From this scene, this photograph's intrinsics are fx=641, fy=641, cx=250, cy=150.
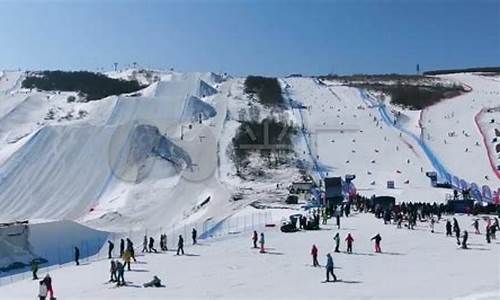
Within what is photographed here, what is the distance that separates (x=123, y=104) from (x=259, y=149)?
22.7 m

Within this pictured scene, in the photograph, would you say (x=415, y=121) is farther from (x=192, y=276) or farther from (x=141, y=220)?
(x=192, y=276)

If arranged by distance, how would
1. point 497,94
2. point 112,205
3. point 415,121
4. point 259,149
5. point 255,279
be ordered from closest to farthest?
point 255,279 < point 112,205 < point 259,149 < point 415,121 < point 497,94

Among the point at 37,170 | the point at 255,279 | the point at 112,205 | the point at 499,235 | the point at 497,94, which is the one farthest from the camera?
the point at 497,94

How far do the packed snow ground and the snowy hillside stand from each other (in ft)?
0.23

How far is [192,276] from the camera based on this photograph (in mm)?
18719

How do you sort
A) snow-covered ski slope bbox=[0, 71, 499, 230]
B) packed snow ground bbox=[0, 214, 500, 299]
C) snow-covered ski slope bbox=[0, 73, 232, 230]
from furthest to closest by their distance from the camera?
snow-covered ski slope bbox=[0, 71, 499, 230] → snow-covered ski slope bbox=[0, 73, 232, 230] → packed snow ground bbox=[0, 214, 500, 299]

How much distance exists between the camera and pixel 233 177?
4281 centimetres

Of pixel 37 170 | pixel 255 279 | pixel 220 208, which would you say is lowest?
pixel 255 279

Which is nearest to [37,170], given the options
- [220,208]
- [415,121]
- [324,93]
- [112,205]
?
[112,205]

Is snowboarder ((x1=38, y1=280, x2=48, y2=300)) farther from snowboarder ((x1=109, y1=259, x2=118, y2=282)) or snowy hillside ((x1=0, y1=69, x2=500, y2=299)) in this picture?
snowboarder ((x1=109, y1=259, x2=118, y2=282))

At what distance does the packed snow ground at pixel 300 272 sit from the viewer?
16.1 metres

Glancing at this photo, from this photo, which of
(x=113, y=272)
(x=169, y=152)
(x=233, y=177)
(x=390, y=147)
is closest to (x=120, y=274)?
(x=113, y=272)

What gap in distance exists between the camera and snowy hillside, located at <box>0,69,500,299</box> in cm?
1842

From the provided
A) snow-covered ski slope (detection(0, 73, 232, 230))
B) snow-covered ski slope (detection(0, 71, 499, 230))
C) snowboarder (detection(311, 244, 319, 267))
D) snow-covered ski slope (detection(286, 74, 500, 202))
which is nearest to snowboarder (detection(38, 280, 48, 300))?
snowboarder (detection(311, 244, 319, 267))
